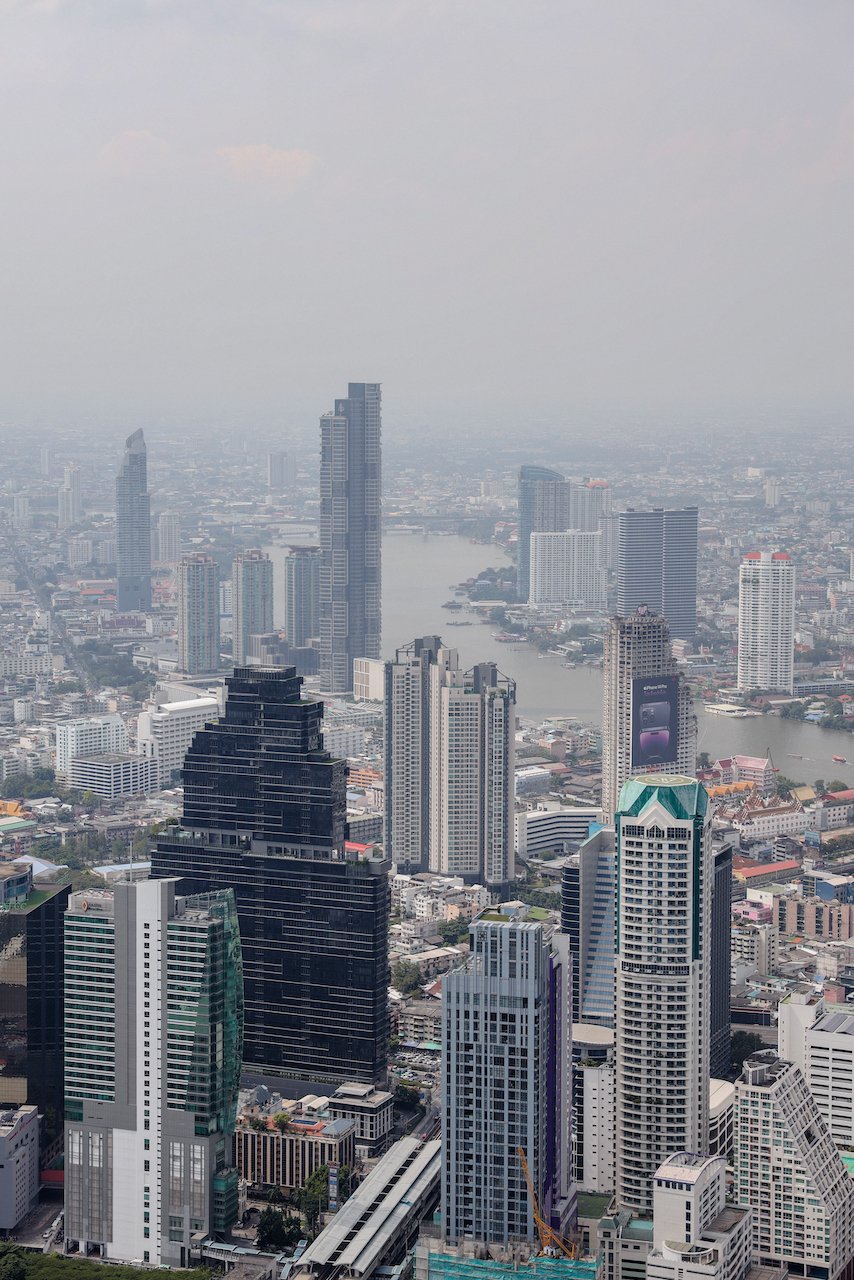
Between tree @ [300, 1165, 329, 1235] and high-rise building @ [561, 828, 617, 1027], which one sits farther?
high-rise building @ [561, 828, 617, 1027]

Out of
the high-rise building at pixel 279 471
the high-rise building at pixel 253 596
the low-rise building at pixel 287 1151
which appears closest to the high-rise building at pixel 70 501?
the high-rise building at pixel 279 471

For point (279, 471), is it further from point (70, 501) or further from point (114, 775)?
point (114, 775)

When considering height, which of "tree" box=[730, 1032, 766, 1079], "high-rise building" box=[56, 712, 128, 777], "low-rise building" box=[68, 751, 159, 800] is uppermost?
"high-rise building" box=[56, 712, 128, 777]

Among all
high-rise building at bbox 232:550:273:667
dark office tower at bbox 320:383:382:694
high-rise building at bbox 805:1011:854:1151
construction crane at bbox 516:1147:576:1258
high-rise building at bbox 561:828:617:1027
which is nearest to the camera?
construction crane at bbox 516:1147:576:1258

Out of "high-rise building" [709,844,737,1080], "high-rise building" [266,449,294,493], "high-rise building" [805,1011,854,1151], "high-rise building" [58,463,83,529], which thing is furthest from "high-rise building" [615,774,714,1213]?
"high-rise building" [58,463,83,529]

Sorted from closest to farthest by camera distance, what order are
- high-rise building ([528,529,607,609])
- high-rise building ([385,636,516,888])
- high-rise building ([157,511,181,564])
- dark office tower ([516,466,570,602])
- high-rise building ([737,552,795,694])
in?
1. high-rise building ([385,636,516,888])
2. high-rise building ([737,552,795,694])
3. high-rise building ([528,529,607,609])
4. high-rise building ([157,511,181,564])
5. dark office tower ([516,466,570,602])

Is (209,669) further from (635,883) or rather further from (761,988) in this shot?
(635,883)

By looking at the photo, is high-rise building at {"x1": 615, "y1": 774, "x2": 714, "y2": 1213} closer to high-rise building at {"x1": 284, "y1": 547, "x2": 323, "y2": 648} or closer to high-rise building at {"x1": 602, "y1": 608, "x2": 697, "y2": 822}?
high-rise building at {"x1": 602, "y1": 608, "x2": 697, "y2": 822}
